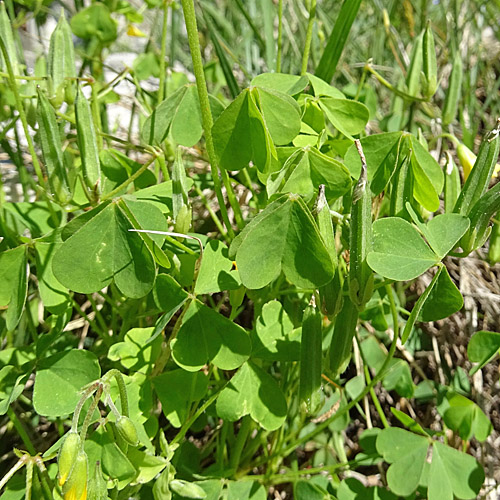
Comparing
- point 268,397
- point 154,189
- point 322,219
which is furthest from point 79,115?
point 268,397

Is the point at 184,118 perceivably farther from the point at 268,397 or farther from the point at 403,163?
the point at 268,397

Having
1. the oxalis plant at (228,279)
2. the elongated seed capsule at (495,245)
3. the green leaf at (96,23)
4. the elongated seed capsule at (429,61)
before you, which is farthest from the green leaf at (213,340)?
the green leaf at (96,23)

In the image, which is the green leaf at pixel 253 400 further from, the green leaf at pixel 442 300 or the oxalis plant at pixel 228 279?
the green leaf at pixel 442 300

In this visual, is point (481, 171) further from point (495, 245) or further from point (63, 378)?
point (63, 378)

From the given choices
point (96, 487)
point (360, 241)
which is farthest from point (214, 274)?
point (96, 487)

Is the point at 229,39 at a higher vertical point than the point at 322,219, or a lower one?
lower

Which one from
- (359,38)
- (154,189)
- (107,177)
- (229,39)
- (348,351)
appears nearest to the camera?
(348,351)

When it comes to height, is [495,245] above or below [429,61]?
below
